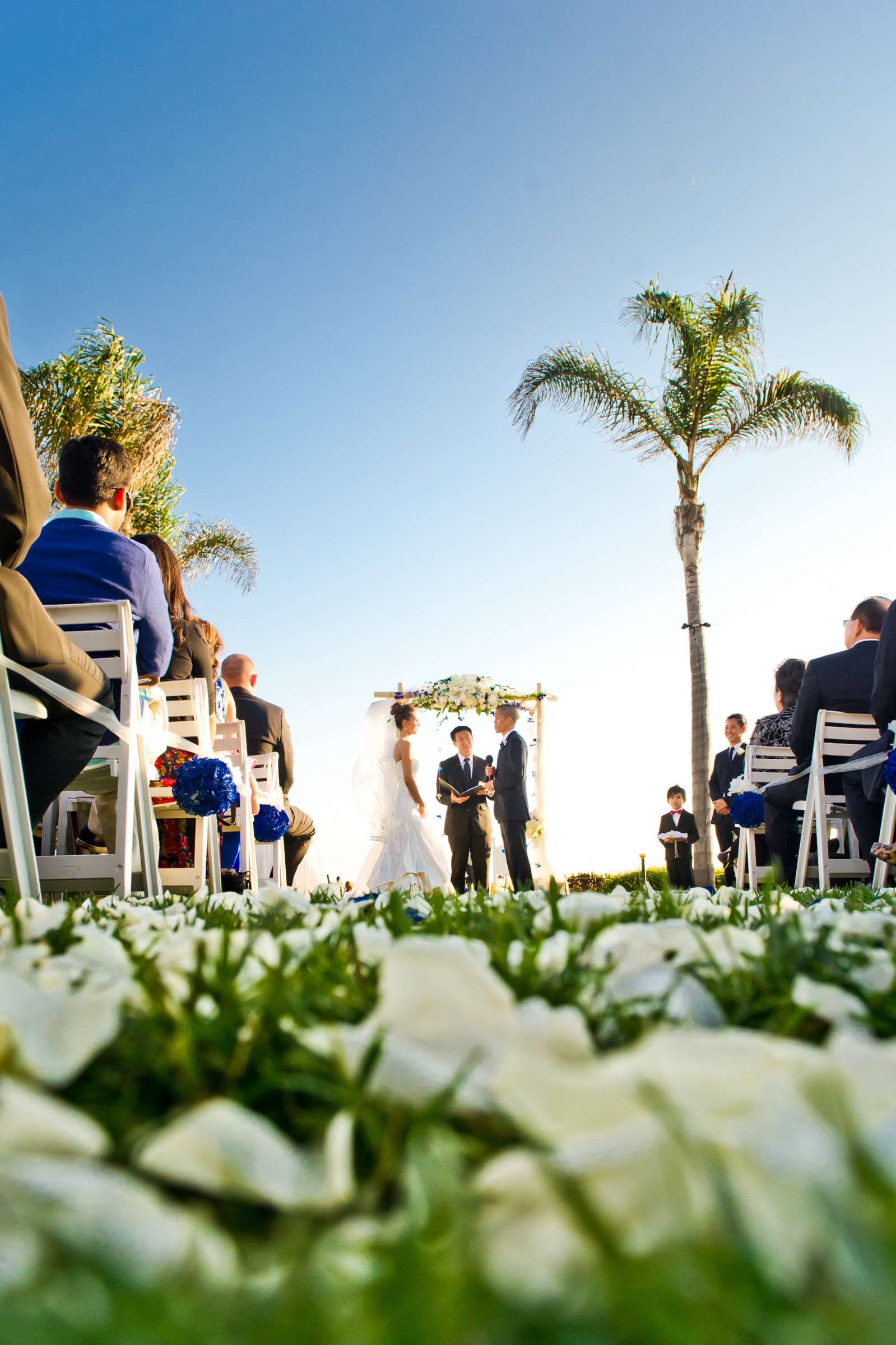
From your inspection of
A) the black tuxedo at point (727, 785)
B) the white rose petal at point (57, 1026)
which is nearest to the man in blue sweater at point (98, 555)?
the white rose petal at point (57, 1026)

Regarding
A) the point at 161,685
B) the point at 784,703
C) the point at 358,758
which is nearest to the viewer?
the point at 161,685

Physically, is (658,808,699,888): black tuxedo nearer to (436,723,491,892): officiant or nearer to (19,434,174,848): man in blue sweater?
(436,723,491,892): officiant

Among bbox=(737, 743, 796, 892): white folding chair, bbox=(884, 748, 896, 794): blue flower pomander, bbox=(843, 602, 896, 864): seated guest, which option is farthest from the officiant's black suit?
bbox=(884, 748, 896, 794): blue flower pomander

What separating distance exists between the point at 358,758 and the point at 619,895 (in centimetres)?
1203

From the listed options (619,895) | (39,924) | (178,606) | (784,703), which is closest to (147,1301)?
(39,924)

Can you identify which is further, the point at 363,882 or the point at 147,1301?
the point at 363,882

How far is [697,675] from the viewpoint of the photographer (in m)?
15.2

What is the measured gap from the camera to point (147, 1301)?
33 centimetres

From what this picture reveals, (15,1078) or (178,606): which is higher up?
(178,606)

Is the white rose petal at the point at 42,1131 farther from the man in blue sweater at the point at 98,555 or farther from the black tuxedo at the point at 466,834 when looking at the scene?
the black tuxedo at the point at 466,834

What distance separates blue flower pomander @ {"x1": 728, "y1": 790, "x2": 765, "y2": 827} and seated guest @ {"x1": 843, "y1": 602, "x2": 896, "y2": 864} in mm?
1071

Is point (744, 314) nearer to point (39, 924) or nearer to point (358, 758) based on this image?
point (358, 758)

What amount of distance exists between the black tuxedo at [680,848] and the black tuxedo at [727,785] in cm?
266

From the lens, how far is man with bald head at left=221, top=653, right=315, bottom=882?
813 cm
